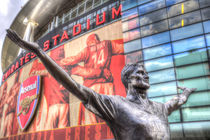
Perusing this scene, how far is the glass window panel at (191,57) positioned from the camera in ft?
37.9

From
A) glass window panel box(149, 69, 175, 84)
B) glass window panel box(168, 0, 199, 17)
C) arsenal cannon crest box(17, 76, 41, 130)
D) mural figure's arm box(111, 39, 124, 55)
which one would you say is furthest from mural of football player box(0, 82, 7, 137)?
glass window panel box(168, 0, 199, 17)

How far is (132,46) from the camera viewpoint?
14055 mm

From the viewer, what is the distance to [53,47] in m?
21.3

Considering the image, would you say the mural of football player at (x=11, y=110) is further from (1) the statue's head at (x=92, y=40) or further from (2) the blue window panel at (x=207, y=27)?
(2) the blue window panel at (x=207, y=27)

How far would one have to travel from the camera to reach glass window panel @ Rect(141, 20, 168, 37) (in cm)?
1328

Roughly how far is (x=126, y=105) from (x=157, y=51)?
11.9 meters

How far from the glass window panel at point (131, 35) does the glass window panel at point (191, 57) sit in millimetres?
3371

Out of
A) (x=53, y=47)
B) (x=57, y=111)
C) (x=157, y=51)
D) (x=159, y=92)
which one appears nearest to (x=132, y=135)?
(x=159, y=92)

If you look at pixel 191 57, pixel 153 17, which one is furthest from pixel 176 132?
pixel 153 17

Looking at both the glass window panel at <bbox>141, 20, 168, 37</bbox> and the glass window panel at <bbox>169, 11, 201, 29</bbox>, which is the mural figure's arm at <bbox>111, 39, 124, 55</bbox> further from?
the glass window panel at <bbox>169, 11, 201, 29</bbox>

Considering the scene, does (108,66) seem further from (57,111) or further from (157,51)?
(57,111)

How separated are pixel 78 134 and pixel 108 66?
20.1 feet

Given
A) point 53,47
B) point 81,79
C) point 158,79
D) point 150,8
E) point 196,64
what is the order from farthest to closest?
Answer: point 53,47 → point 81,79 → point 150,8 → point 158,79 → point 196,64

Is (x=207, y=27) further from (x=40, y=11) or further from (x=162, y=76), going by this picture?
(x=40, y=11)
